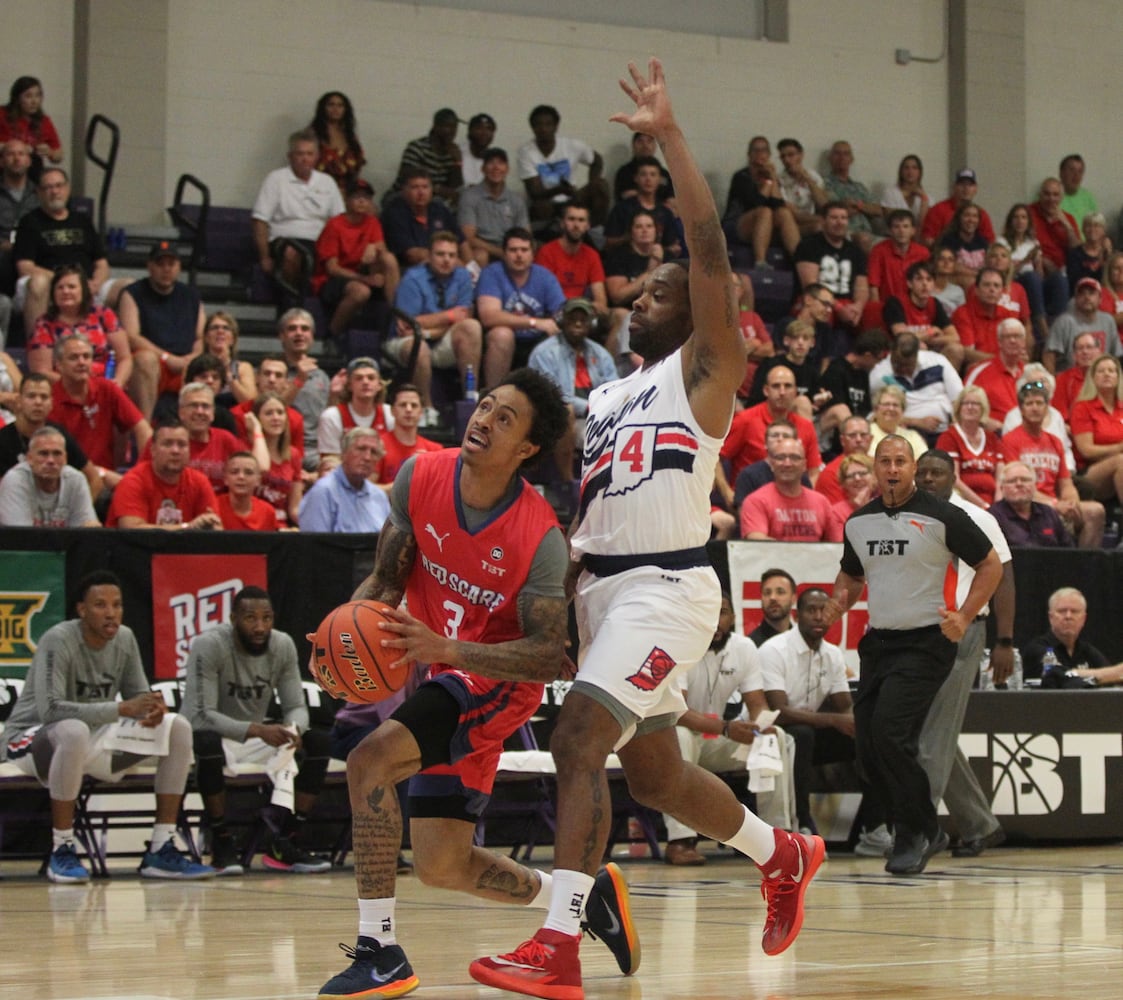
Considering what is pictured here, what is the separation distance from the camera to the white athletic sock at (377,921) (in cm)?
465

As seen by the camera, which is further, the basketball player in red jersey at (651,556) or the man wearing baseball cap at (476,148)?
the man wearing baseball cap at (476,148)

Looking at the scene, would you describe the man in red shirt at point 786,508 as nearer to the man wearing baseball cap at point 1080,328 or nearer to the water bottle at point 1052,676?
the water bottle at point 1052,676

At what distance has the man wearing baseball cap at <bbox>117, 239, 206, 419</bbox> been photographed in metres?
12.5

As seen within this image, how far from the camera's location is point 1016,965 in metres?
5.37

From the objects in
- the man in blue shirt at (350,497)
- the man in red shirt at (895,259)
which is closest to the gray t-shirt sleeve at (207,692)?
the man in blue shirt at (350,497)

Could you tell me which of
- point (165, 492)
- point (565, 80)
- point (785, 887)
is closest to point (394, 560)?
point (785, 887)

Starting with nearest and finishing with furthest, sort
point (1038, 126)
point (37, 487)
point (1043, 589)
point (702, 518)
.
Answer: point (702, 518) < point (37, 487) < point (1043, 589) < point (1038, 126)

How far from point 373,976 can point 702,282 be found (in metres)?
2.03

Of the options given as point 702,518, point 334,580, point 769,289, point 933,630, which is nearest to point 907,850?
point 933,630

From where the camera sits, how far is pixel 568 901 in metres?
4.74

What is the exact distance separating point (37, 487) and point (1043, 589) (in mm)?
6495

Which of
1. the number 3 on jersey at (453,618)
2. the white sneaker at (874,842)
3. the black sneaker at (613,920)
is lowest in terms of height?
the white sneaker at (874,842)

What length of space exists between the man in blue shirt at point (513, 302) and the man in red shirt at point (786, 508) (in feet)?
9.30

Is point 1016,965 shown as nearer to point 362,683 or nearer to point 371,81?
point 362,683
